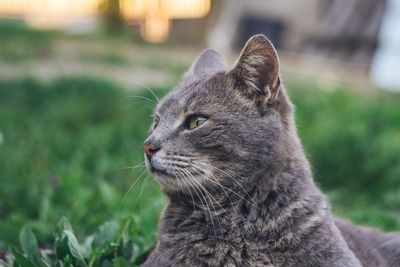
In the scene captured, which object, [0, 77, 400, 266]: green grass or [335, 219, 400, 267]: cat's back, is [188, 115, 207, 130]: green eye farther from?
[335, 219, 400, 267]: cat's back

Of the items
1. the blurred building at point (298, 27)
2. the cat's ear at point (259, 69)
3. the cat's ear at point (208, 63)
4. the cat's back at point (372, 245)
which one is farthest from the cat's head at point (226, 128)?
the blurred building at point (298, 27)

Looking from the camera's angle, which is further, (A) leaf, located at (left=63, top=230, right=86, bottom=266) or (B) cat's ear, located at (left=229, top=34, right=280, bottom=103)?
(A) leaf, located at (left=63, top=230, right=86, bottom=266)

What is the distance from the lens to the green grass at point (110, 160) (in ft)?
11.2

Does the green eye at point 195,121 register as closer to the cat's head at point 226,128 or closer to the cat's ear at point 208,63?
the cat's head at point 226,128

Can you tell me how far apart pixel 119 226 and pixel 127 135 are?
2.42 meters

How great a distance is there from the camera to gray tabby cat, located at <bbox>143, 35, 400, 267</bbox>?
2498 millimetres

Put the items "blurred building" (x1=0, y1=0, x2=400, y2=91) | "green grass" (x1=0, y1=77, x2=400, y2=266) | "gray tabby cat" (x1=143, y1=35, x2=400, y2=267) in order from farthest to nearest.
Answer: "blurred building" (x1=0, y1=0, x2=400, y2=91) < "green grass" (x1=0, y1=77, x2=400, y2=266) < "gray tabby cat" (x1=143, y1=35, x2=400, y2=267)

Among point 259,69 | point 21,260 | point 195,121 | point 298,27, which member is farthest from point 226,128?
point 298,27

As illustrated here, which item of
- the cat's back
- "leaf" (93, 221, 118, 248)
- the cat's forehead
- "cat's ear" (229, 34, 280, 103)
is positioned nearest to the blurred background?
"leaf" (93, 221, 118, 248)

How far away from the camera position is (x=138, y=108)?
617 centimetres

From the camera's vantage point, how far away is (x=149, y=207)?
12.7 ft

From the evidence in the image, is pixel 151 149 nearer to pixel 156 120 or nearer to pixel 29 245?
pixel 156 120

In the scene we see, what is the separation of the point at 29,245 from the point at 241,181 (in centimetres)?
96

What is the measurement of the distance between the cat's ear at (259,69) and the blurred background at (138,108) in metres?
0.72
